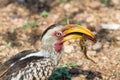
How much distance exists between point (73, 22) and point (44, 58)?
116 inches

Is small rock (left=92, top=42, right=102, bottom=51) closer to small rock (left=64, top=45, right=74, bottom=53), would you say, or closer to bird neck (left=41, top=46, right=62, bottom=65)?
small rock (left=64, top=45, right=74, bottom=53)

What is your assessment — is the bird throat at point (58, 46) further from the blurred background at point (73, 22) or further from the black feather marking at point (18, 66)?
the blurred background at point (73, 22)

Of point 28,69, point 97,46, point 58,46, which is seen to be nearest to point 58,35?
point 58,46

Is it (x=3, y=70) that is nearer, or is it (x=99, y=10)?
(x=3, y=70)

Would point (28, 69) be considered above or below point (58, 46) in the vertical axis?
below

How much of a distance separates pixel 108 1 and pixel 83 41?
319cm

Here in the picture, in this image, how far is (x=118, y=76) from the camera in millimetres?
7855

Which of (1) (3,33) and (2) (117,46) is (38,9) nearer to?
(1) (3,33)

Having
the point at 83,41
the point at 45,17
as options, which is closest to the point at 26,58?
the point at 83,41

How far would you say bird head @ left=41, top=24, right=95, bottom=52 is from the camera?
21.7 feet

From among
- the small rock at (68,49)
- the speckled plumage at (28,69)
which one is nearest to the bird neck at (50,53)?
the speckled plumage at (28,69)

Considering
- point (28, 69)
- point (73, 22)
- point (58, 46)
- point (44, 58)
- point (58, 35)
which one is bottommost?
point (28, 69)

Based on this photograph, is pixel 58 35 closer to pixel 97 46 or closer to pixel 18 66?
pixel 18 66

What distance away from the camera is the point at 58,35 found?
21.8ft
